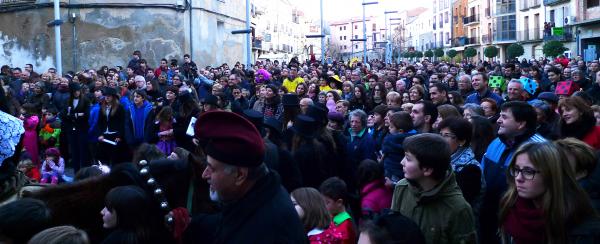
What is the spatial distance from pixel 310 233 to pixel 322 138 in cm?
249

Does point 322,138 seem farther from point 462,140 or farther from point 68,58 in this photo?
point 68,58

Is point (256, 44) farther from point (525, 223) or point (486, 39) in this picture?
point (525, 223)

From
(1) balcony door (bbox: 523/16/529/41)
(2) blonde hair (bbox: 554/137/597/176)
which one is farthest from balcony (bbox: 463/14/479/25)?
(2) blonde hair (bbox: 554/137/597/176)

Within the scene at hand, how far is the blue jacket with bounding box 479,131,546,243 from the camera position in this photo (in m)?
5.47

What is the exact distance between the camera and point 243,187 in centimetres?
322

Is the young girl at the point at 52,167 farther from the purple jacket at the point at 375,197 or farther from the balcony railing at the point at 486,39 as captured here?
the balcony railing at the point at 486,39

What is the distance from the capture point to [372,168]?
636 centimetres

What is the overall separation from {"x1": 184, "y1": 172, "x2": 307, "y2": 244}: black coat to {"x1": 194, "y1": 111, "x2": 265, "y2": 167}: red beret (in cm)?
13

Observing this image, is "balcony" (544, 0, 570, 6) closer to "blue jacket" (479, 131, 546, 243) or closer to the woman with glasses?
"blue jacket" (479, 131, 546, 243)

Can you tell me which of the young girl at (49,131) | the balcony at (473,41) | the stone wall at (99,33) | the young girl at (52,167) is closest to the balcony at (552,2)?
the balcony at (473,41)

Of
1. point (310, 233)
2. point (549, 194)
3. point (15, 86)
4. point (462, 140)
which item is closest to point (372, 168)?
point (462, 140)

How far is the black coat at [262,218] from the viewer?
3.08 meters

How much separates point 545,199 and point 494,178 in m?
1.83

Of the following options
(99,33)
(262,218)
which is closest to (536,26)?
(99,33)
